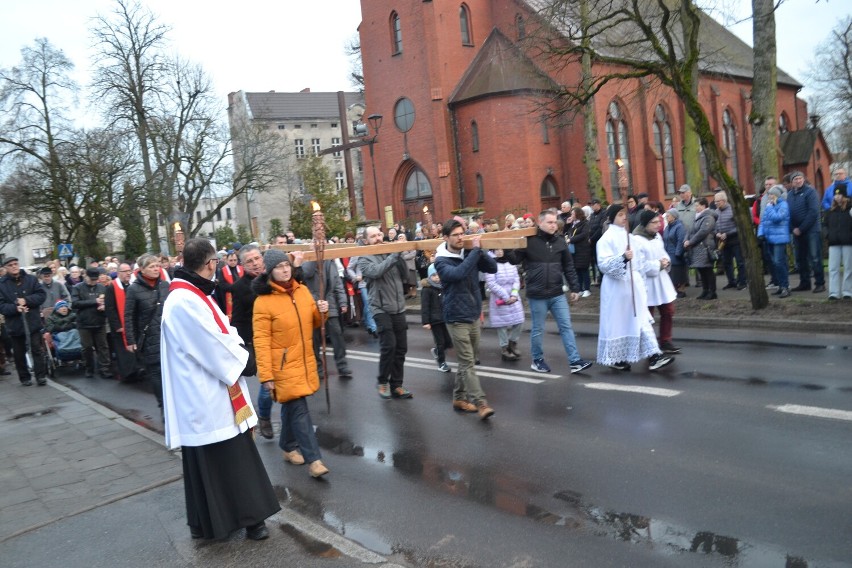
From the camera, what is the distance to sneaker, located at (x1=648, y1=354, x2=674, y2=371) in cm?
911

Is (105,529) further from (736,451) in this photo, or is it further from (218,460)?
(736,451)

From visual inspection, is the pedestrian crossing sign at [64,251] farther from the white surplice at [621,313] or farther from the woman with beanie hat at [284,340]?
the woman with beanie hat at [284,340]

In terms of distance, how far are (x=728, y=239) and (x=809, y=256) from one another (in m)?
1.56

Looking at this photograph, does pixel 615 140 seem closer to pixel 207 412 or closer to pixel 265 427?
pixel 265 427

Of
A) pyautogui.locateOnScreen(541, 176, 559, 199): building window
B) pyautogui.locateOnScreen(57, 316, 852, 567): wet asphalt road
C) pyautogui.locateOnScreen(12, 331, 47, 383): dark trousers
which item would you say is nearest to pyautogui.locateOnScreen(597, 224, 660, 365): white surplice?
pyautogui.locateOnScreen(57, 316, 852, 567): wet asphalt road

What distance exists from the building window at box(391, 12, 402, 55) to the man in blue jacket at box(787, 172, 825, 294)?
3051cm

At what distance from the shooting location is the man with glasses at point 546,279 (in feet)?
31.3

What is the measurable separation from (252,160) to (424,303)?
38405mm

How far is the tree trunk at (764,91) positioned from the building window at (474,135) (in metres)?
24.3

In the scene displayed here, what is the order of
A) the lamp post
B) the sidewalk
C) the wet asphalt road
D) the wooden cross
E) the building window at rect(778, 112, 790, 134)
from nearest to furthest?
the wet asphalt road < the sidewalk < the wooden cross < the lamp post < the building window at rect(778, 112, 790, 134)

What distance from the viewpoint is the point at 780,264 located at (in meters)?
13.3

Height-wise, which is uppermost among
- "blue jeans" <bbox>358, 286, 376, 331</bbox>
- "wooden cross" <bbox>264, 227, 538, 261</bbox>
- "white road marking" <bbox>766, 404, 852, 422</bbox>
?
"wooden cross" <bbox>264, 227, 538, 261</bbox>

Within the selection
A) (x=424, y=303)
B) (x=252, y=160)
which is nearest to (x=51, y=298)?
(x=424, y=303)

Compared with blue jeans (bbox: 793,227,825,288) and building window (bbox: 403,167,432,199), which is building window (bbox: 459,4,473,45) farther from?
blue jeans (bbox: 793,227,825,288)
